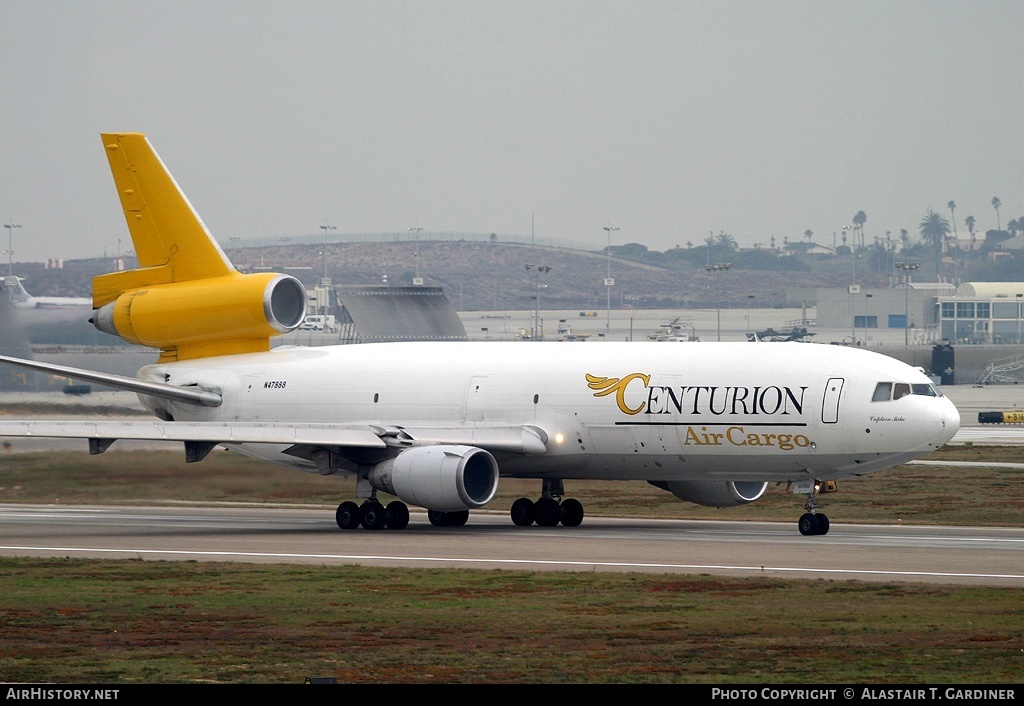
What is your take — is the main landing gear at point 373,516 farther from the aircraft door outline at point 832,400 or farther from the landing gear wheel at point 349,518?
the aircraft door outline at point 832,400

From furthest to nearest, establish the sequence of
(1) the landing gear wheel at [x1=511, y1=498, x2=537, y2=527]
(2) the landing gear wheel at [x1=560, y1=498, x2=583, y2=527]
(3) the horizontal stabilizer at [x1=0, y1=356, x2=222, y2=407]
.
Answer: (1) the landing gear wheel at [x1=511, y1=498, x2=537, y2=527] < (2) the landing gear wheel at [x1=560, y1=498, x2=583, y2=527] < (3) the horizontal stabilizer at [x1=0, y1=356, x2=222, y2=407]

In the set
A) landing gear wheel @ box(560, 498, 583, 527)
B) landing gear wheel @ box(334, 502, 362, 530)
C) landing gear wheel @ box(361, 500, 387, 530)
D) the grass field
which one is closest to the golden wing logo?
landing gear wheel @ box(560, 498, 583, 527)

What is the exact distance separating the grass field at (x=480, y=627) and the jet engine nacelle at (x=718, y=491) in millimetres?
12265

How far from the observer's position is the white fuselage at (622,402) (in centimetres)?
3294

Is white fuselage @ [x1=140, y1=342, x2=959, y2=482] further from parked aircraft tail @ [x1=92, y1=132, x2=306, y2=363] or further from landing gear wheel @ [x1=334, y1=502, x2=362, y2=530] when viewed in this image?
landing gear wheel @ [x1=334, y1=502, x2=362, y2=530]

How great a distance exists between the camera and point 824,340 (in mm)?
189500

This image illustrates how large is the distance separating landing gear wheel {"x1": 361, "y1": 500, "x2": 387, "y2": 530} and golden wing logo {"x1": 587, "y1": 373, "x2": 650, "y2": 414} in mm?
5737

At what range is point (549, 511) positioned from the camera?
37094 millimetres

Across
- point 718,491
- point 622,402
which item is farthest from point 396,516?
point 718,491

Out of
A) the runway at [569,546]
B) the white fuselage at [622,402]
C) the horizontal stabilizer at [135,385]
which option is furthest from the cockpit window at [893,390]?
the horizontal stabilizer at [135,385]

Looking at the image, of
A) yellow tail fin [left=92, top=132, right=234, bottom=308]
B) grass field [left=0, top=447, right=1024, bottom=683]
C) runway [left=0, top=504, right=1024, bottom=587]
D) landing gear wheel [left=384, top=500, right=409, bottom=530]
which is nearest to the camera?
grass field [left=0, top=447, right=1024, bottom=683]

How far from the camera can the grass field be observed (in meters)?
15.9
